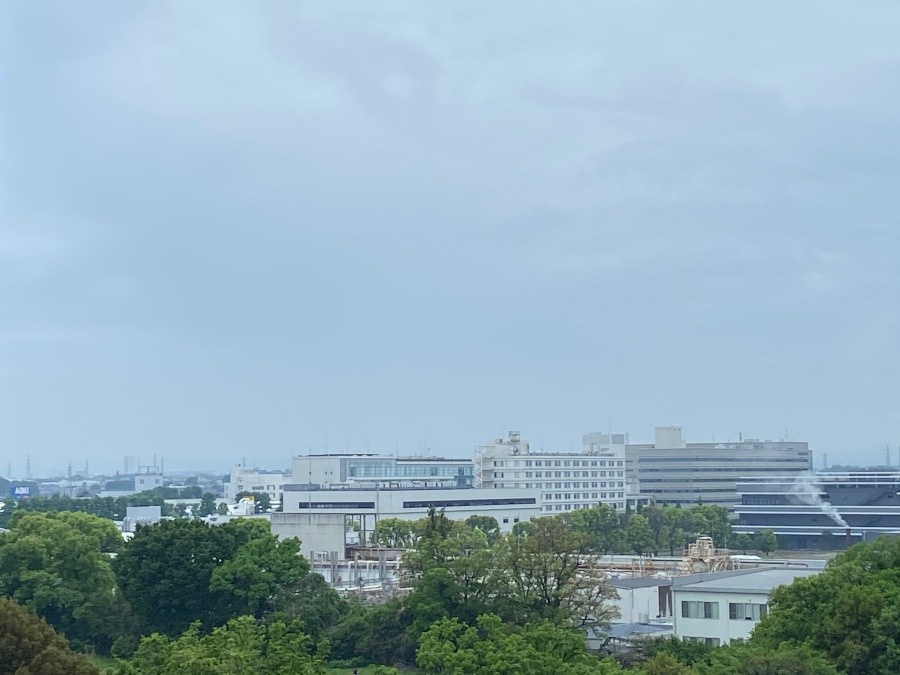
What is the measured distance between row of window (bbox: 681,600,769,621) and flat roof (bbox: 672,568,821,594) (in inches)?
12.9

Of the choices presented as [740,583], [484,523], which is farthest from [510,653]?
[484,523]

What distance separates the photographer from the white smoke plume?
62856mm

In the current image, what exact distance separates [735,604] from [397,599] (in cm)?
856

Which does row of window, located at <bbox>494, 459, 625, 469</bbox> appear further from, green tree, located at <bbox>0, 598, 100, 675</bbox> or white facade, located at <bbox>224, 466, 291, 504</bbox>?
green tree, located at <bbox>0, 598, 100, 675</bbox>

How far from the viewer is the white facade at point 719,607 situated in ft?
92.2

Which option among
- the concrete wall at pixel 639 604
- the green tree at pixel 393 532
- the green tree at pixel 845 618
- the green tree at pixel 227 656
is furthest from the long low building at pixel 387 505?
the green tree at pixel 845 618

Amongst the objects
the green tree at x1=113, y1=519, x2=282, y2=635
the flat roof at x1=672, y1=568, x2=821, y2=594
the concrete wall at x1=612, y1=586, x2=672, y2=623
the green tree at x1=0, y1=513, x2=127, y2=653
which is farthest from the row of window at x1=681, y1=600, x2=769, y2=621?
the green tree at x1=0, y1=513, x2=127, y2=653

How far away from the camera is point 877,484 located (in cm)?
6181

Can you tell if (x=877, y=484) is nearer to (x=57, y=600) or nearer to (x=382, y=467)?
(x=382, y=467)

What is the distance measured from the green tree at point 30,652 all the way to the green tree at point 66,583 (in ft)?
49.9

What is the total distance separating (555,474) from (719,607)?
50842 mm

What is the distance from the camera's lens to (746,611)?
92.7ft

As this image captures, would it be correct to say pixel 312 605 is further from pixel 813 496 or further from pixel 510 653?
pixel 813 496

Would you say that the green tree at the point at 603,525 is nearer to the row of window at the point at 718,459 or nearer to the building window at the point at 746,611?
the building window at the point at 746,611
